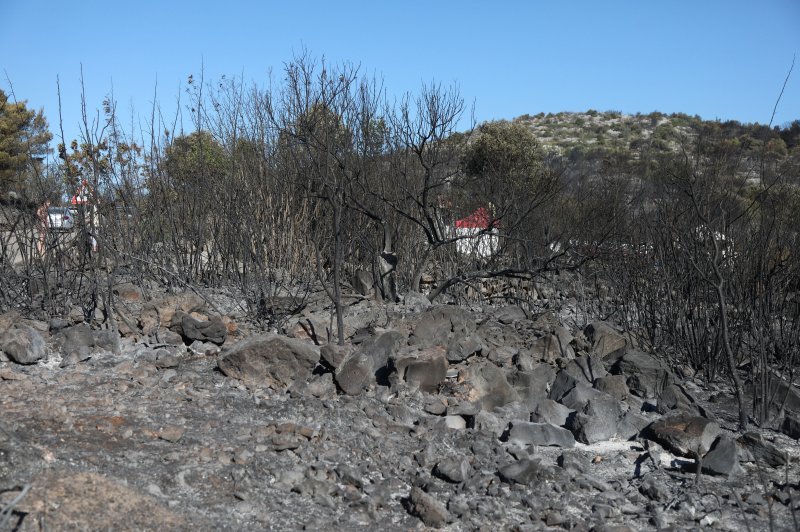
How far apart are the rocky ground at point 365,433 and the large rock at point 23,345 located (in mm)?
15

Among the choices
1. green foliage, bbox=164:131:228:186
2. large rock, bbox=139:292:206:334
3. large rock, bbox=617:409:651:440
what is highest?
green foliage, bbox=164:131:228:186

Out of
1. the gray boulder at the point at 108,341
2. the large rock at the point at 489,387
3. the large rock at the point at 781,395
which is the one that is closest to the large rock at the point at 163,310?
the gray boulder at the point at 108,341

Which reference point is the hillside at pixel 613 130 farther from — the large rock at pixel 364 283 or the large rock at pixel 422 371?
the large rock at pixel 422 371

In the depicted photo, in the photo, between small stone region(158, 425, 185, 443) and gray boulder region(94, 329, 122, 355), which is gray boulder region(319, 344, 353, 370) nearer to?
small stone region(158, 425, 185, 443)

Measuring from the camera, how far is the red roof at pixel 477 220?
9344 millimetres

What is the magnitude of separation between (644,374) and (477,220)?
4267mm

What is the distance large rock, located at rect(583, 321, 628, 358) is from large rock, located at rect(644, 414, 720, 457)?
1.82 meters

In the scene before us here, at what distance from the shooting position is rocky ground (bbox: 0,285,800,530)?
3.39m

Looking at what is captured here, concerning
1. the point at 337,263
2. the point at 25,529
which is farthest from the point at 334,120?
the point at 25,529

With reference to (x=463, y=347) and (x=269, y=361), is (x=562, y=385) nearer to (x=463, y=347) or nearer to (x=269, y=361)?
(x=463, y=347)

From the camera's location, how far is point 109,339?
552cm

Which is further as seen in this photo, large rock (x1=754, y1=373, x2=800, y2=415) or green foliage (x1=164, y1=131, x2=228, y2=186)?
green foliage (x1=164, y1=131, x2=228, y2=186)

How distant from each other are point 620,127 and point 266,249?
40832 millimetres

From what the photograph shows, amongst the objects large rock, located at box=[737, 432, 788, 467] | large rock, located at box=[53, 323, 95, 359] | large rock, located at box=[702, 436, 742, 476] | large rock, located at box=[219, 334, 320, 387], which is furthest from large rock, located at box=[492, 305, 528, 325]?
large rock, located at box=[53, 323, 95, 359]
